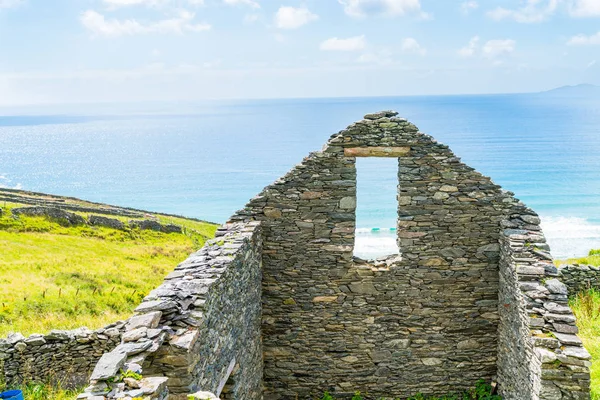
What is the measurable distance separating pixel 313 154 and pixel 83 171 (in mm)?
141375

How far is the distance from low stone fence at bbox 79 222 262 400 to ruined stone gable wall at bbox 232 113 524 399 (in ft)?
3.86

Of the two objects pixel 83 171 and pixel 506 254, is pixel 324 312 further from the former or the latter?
pixel 83 171

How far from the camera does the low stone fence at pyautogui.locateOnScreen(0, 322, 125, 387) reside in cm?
1103

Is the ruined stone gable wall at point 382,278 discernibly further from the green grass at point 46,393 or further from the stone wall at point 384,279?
the green grass at point 46,393

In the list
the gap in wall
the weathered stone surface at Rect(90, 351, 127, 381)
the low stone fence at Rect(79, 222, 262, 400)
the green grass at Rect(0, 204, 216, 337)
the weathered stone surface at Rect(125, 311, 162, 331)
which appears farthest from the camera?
the gap in wall

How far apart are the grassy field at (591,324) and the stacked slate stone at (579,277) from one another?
340mm

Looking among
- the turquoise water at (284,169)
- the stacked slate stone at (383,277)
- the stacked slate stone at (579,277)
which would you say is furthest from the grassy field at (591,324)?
the turquoise water at (284,169)

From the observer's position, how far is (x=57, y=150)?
627ft

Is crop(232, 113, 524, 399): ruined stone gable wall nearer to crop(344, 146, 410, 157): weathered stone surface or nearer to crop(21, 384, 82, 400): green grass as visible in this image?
crop(344, 146, 410, 157): weathered stone surface

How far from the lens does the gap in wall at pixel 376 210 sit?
36.8 meters

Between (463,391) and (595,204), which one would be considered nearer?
(463,391)

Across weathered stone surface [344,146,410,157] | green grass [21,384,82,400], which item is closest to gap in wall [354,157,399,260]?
weathered stone surface [344,146,410,157]

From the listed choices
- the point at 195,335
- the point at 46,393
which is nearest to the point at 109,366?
the point at 195,335

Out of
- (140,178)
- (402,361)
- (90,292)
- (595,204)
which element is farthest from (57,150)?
(402,361)
